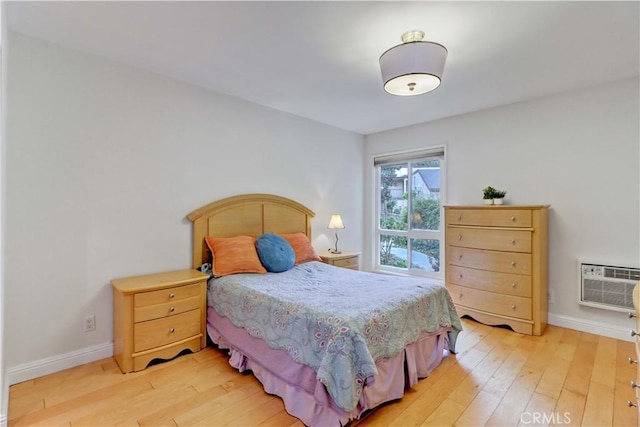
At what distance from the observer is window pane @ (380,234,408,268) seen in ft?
15.0

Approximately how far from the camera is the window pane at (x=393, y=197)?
180 inches

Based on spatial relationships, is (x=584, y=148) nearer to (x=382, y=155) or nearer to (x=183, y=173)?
(x=382, y=155)

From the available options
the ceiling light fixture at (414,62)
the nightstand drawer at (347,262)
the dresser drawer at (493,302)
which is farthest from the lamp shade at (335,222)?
the ceiling light fixture at (414,62)

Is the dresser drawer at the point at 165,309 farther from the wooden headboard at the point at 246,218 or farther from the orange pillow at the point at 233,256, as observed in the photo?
the wooden headboard at the point at 246,218

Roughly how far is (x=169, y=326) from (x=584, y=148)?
13.4 ft

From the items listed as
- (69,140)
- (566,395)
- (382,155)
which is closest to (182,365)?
(69,140)

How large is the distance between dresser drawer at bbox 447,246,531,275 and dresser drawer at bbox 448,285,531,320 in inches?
10.2

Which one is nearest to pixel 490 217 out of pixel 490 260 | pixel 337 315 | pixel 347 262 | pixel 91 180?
pixel 490 260

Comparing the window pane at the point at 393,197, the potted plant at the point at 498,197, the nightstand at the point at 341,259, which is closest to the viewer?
the potted plant at the point at 498,197

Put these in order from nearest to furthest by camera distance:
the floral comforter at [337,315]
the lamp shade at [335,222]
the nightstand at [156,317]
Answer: the floral comforter at [337,315], the nightstand at [156,317], the lamp shade at [335,222]

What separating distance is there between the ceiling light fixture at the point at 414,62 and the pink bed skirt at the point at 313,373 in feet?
5.86

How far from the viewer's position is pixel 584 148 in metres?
3.01

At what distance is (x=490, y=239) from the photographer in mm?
3154

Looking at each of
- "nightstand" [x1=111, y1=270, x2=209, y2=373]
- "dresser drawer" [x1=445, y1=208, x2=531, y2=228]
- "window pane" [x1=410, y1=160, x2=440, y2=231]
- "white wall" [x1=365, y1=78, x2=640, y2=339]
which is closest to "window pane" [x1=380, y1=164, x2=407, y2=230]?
"window pane" [x1=410, y1=160, x2=440, y2=231]
